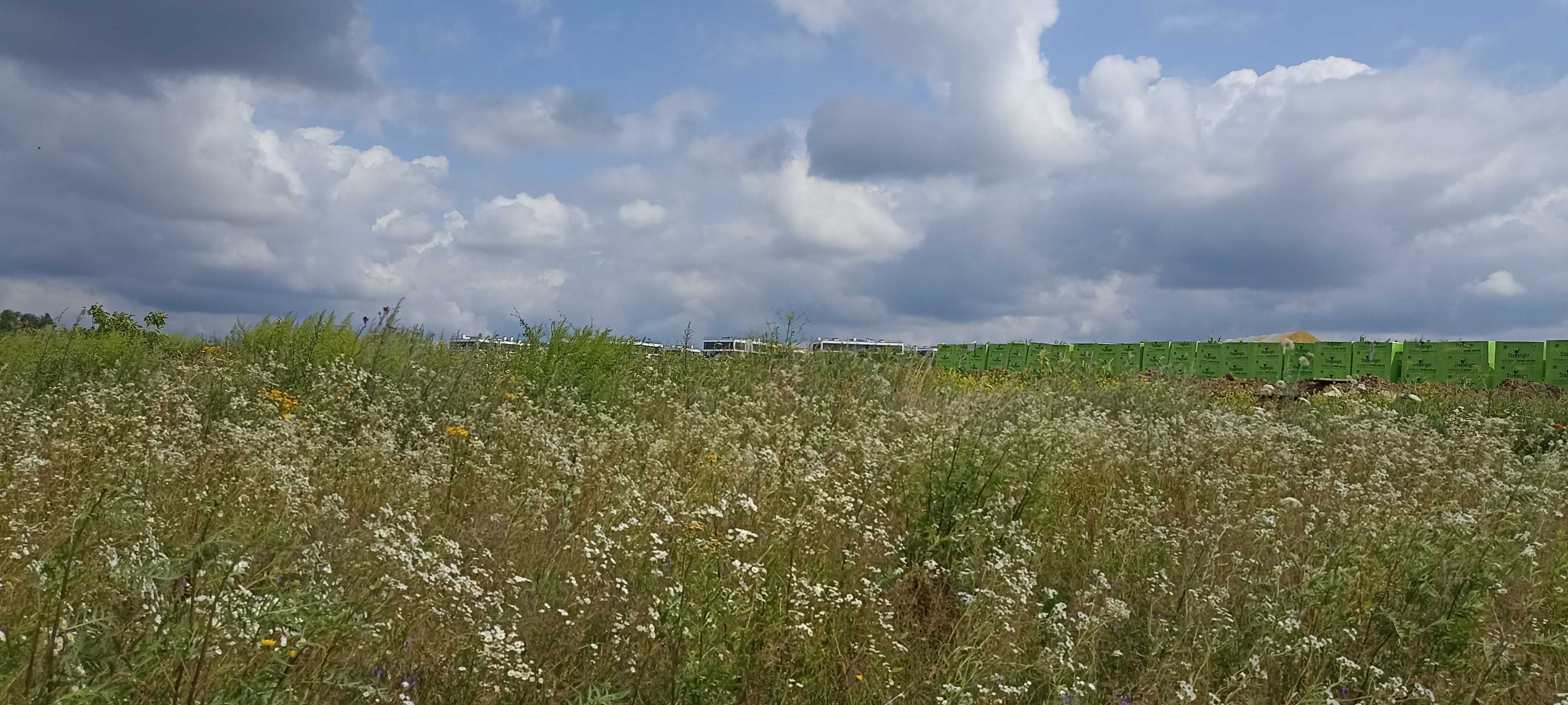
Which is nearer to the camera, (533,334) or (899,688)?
(899,688)

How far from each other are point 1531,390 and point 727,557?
667 inches

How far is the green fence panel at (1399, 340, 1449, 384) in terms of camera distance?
19766 millimetres

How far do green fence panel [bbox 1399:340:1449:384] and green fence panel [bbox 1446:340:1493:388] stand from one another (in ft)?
0.27

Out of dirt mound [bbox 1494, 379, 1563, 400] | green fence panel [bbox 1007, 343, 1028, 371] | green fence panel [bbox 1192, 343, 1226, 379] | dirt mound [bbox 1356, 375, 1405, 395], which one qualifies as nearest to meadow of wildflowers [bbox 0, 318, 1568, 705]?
dirt mound [bbox 1356, 375, 1405, 395]

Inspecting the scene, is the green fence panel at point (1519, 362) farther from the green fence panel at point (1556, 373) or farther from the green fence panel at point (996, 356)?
the green fence panel at point (996, 356)

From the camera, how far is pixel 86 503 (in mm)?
2738

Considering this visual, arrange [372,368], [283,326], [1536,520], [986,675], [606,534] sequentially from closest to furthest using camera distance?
[986,675] < [606,534] < [1536,520] < [372,368] < [283,326]

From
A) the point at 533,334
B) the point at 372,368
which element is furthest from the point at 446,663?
the point at 533,334

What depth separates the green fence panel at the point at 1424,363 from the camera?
1977 cm

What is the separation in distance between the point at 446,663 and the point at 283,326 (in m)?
7.41

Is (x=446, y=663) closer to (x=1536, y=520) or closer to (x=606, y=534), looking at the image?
(x=606, y=534)

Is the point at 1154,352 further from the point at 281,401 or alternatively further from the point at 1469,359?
the point at 281,401

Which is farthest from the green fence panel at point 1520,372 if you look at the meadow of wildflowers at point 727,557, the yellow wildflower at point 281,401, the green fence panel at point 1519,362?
the yellow wildflower at point 281,401

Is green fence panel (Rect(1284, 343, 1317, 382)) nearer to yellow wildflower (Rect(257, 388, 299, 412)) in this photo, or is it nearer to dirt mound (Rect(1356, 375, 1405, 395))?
dirt mound (Rect(1356, 375, 1405, 395))
